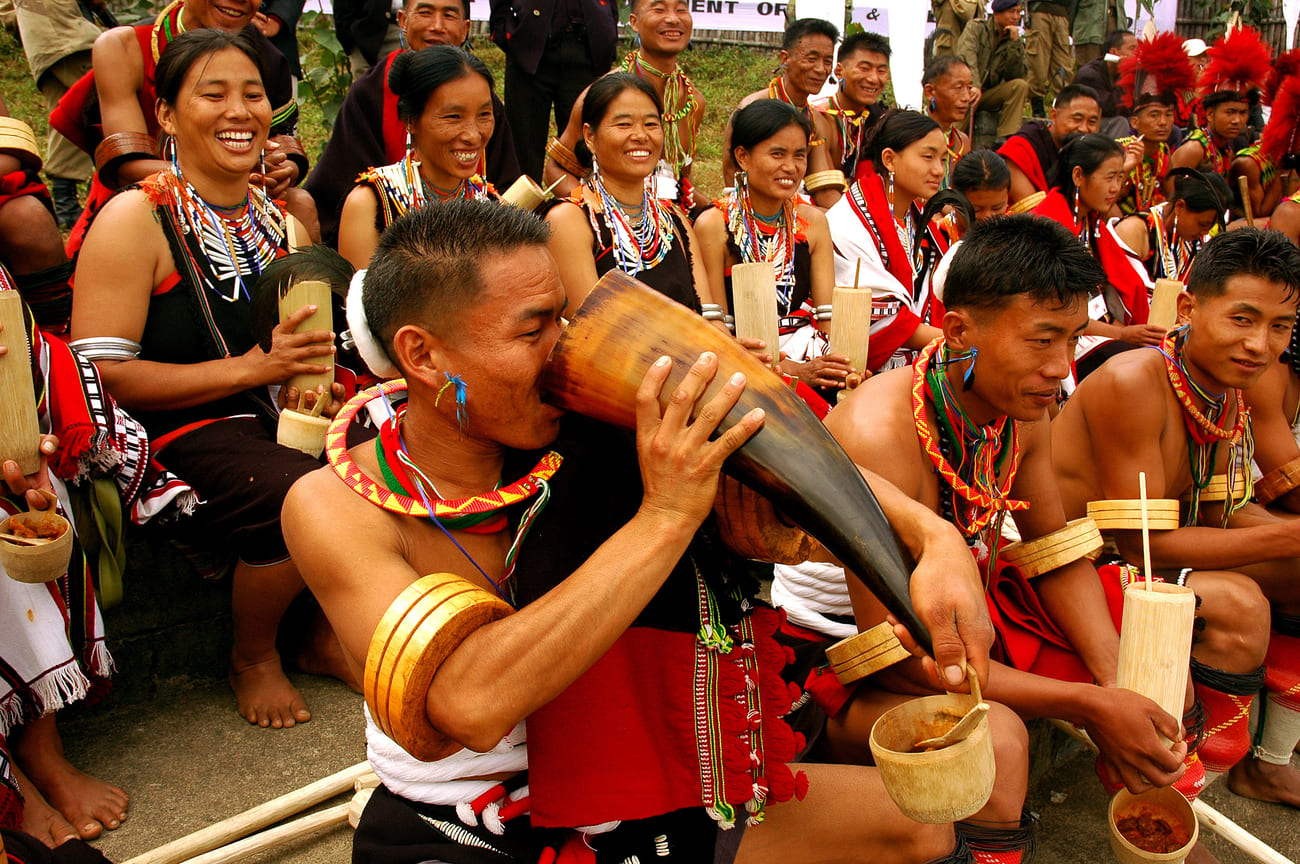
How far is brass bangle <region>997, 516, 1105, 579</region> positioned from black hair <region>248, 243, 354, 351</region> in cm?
218

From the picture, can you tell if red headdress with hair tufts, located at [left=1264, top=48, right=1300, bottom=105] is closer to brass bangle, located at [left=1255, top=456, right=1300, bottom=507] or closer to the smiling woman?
brass bangle, located at [left=1255, top=456, right=1300, bottom=507]

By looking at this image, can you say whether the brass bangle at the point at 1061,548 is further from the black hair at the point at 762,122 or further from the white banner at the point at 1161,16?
the white banner at the point at 1161,16

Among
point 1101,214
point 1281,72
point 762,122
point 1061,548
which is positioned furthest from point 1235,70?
point 1061,548

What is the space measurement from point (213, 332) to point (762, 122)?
2.81 m

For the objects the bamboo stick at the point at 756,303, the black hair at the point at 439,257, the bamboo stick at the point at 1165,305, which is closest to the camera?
the black hair at the point at 439,257

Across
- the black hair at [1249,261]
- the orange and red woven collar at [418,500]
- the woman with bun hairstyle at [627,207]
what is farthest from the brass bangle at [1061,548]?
the woman with bun hairstyle at [627,207]

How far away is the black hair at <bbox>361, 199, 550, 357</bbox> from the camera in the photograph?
1.62 metres

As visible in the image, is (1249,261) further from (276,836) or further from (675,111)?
(675,111)

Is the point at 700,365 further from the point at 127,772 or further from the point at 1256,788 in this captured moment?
the point at 1256,788

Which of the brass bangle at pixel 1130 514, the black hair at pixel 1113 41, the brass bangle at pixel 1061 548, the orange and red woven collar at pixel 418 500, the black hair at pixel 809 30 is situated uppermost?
the black hair at pixel 1113 41

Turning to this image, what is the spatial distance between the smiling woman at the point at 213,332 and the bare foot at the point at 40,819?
649 mm

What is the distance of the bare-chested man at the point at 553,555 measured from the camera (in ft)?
4.77

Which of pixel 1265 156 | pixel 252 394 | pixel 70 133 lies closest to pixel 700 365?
pixel 252 394

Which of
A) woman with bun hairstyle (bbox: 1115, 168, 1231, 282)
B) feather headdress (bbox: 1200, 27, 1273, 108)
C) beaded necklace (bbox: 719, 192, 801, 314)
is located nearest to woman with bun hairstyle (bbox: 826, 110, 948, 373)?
beaded necklace (bbox: 719, 192, 801, 314)
